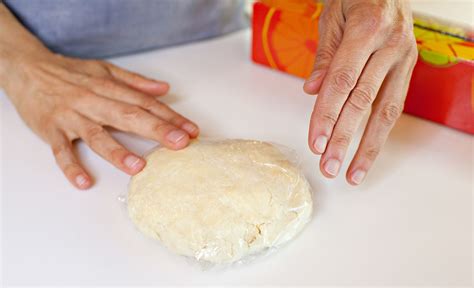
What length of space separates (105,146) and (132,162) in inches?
3.3

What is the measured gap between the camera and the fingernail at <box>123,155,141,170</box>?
784mm

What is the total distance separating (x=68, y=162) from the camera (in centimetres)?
83

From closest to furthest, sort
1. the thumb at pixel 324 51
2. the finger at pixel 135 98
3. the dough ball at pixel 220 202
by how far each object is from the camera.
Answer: the dough ball at pixel 220 202
the thumb at pixel 324 51
the finger at pixel 135 98

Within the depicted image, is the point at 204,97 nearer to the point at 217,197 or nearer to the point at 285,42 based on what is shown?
the point at 285,42

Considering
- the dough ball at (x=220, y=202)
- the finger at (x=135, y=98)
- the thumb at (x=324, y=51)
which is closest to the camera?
the dough ball at (x=220, y=202)

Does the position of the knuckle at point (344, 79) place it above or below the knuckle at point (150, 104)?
above

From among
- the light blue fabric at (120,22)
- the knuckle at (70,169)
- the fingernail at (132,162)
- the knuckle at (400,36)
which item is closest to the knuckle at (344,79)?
the knuckle at (400,36)

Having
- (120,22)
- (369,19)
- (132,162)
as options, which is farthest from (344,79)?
(120,22)

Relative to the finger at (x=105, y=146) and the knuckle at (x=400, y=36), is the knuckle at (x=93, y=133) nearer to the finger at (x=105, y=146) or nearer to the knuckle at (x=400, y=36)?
the finger at (x=105, y=146)

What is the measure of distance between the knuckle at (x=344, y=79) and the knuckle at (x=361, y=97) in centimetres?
2

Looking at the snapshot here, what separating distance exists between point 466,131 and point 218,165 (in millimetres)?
512

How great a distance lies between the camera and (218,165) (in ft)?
2.41

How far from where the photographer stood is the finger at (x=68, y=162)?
0.80m

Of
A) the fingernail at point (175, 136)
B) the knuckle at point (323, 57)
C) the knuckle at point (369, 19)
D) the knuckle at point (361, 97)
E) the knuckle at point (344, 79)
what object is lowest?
the fingernail at point (175, 136)
